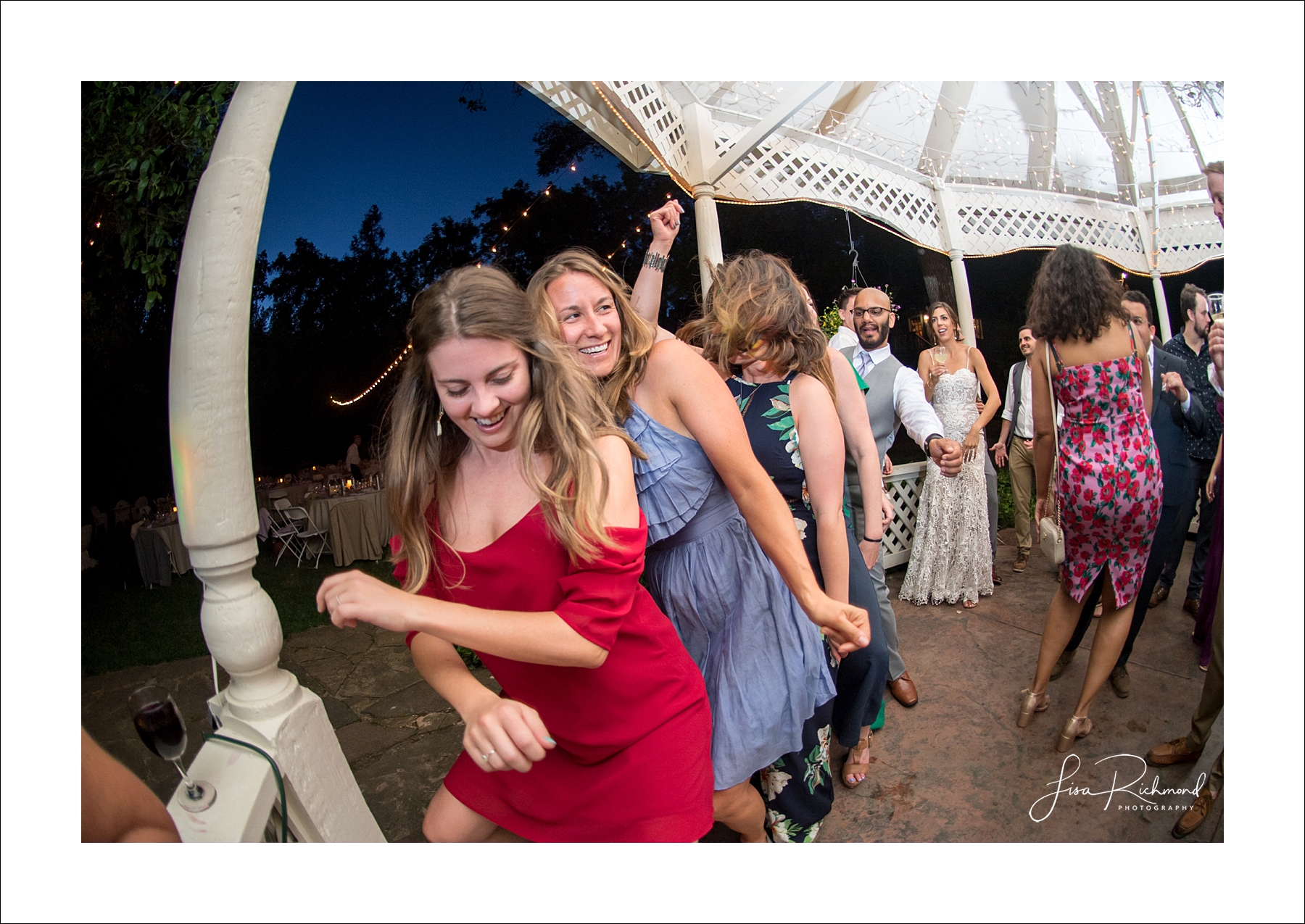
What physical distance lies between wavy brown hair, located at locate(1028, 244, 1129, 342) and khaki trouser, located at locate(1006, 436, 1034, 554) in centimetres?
49

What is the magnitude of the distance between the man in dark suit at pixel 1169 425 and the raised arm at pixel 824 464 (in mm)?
851

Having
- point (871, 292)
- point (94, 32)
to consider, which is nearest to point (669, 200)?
point (871, 292)

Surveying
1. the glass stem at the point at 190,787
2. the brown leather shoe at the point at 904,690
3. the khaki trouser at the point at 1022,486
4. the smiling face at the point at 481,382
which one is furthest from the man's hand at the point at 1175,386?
the glass stem at the point at 190,787

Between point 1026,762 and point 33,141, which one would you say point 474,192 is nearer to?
point 33,141

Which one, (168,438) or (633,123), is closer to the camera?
(168,438)

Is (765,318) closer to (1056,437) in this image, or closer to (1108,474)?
(1056,437)

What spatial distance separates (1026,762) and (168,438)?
7.77ft

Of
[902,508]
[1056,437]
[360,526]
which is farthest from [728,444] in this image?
[902,508]

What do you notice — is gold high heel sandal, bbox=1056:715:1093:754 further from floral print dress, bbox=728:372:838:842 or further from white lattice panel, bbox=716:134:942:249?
white lattice panel, bbox=716:134:942:249

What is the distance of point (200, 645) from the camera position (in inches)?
56.9

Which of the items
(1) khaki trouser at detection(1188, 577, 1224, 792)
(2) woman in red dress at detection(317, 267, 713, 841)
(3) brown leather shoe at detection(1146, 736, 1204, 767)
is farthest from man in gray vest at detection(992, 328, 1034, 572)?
(2) woman in red dress at detection(317, 267, 713, 841)

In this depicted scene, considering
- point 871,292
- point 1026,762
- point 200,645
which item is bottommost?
point 1026,762

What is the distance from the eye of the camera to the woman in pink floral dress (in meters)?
1.68

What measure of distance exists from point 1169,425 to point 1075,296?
431 millimetres
